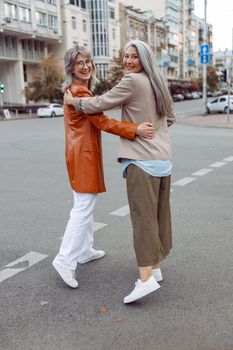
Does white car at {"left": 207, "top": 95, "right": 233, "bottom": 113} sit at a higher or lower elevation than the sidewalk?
higher

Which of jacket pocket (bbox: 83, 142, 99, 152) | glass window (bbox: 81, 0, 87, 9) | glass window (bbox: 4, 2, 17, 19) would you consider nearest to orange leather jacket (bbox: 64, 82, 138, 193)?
jacket pocket (bbox: 83, 142, 99, 152)

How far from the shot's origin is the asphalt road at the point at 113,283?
2627 millimetres

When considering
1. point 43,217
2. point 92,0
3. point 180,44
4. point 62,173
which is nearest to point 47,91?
point 92,0

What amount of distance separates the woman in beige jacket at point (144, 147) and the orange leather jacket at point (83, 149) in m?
0.13

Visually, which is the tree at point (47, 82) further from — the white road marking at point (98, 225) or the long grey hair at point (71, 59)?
the long grey hair at point (71, 59)

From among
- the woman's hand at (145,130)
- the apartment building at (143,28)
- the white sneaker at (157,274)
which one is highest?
the apartment building at (143,28)

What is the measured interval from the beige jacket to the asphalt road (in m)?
1.12

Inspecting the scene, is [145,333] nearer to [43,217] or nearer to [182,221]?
[182,221]

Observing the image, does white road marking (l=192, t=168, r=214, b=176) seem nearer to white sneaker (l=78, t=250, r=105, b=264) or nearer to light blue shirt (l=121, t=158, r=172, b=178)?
white sneaker (l=78, t=250, r=105, b=264)

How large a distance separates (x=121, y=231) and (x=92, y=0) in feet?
194

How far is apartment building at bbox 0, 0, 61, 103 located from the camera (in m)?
46.3

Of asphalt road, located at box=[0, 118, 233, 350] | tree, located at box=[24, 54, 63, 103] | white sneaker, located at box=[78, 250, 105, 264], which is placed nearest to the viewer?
asphalt road, located at box=[0, 118, 233, 350]

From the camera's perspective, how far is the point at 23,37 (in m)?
49.6

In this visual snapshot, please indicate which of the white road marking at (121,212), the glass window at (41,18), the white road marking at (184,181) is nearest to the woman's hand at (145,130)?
the white road marking at (121,212)
